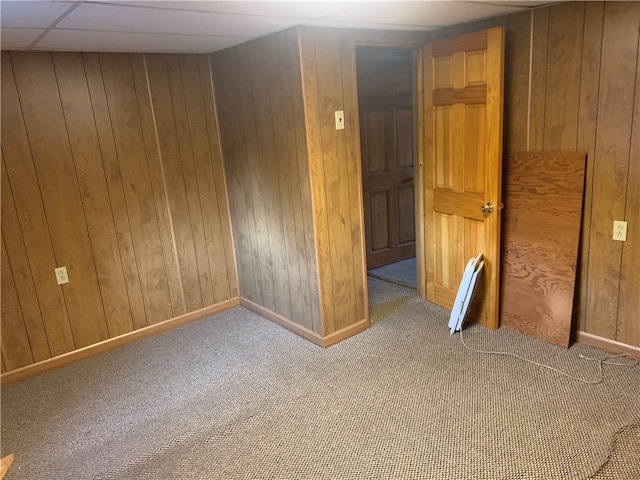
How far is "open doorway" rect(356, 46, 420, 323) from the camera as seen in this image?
425cm

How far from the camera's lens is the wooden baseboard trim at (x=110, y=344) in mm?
3090

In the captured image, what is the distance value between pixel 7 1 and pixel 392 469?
2.41 meters

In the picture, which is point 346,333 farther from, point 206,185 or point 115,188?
point 115,188

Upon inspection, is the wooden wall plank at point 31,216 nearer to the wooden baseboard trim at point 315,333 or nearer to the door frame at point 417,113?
the wooden baseboard trim at point 315,333

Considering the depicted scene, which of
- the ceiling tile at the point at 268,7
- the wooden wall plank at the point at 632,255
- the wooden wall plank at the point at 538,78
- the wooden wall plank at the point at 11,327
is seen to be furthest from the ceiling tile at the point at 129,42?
the wooden wall plank at the point at 632,255

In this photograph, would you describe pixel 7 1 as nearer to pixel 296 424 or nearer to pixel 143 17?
pixel 143 17

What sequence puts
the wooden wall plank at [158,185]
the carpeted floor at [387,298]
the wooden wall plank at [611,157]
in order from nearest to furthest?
the wooden wall plank at [611,157]
the wooden wall plank at [158,185]
the carpeted floor at [387,298]

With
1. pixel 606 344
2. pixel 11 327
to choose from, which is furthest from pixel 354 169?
pixel 11 327

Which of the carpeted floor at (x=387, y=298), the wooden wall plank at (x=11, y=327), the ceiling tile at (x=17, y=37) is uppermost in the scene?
the ceiling tile at (x=17, y=37)

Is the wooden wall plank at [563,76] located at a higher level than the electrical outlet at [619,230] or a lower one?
higher

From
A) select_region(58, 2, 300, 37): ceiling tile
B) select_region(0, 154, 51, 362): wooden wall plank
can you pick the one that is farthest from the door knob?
select_region(0, 154, 51, 362): wooden wall plank

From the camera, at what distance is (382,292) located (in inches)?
160

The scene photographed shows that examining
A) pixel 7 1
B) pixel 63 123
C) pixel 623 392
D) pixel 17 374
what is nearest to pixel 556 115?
pixel 623 392

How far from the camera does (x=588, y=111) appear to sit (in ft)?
8.84
